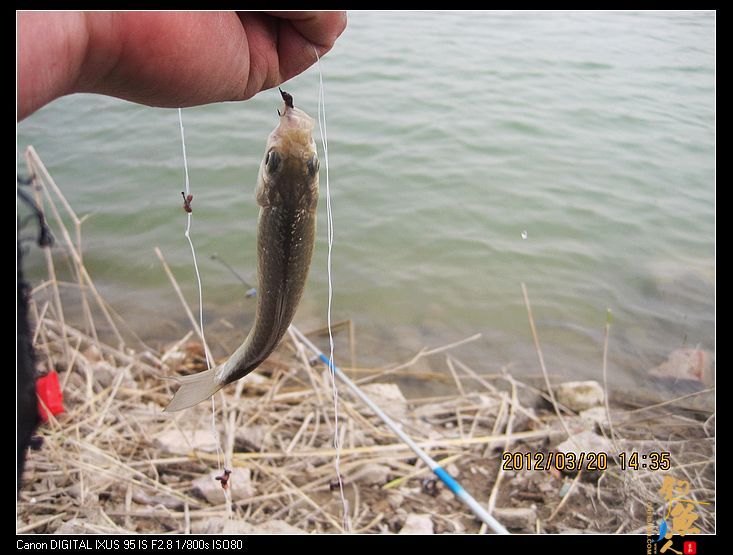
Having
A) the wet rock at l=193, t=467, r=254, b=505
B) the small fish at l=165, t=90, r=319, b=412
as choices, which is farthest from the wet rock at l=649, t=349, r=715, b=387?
the small fish at l=165, t=90, r=319, b=412

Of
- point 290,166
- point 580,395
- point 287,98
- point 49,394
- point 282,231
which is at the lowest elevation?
point 580,395

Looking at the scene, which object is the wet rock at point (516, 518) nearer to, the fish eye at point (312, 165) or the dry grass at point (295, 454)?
the dry grass at point (295, 454)

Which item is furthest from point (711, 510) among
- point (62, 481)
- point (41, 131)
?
point (41, 131)

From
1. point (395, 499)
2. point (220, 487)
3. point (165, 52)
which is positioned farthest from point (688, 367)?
point (165, 52)

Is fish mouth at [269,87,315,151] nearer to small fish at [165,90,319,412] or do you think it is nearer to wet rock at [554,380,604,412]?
small fish at [165,90,319,412]

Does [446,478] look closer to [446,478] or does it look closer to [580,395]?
[446,478]

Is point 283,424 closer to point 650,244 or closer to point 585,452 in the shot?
point 585,452

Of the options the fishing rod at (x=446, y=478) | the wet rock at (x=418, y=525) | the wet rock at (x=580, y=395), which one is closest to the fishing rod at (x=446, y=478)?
the fishing rod at (x=446, y=478)
